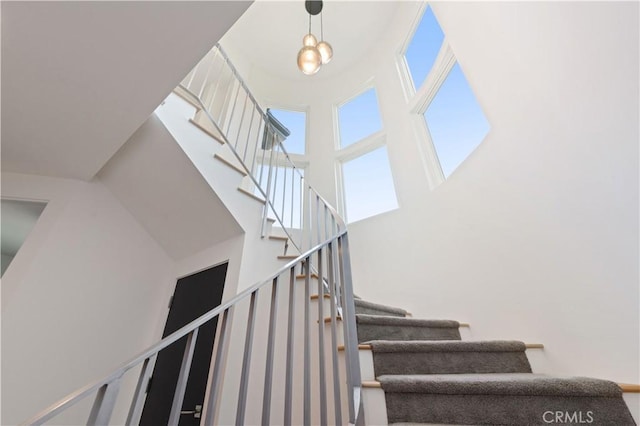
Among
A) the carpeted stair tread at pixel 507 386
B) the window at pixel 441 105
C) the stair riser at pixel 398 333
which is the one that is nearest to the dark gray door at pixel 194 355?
the stair riser at pixel 398 333

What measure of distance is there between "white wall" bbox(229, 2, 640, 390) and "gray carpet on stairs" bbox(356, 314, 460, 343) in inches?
13.4

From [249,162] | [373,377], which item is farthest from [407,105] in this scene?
[373,377]

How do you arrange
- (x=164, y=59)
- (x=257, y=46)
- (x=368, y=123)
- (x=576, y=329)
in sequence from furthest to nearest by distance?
(x=257, y=46), (x=368, y=123), (x=164, y=59), (x=576, y=329)

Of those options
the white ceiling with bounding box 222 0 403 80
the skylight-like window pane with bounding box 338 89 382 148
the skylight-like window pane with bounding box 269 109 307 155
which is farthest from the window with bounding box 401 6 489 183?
the skylight-like window pane with bounding box 269 109 307 155

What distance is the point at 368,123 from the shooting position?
461 centimetres

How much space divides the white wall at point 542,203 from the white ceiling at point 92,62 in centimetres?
192

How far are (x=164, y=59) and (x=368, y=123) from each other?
3.46 m

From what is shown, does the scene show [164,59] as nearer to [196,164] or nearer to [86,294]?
[196,164]

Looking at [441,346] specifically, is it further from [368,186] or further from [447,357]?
[368,186]

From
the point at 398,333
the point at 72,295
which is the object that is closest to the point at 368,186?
the point at 398,333

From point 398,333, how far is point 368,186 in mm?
2581

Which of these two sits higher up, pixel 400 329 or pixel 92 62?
pixel 92 62

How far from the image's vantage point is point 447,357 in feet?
5.30

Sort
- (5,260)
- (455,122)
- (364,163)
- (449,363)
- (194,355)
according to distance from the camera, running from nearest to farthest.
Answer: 1. (449,363)
2. (194,355)
3. (5,260)
4. (455,122)
5. (364,163)
